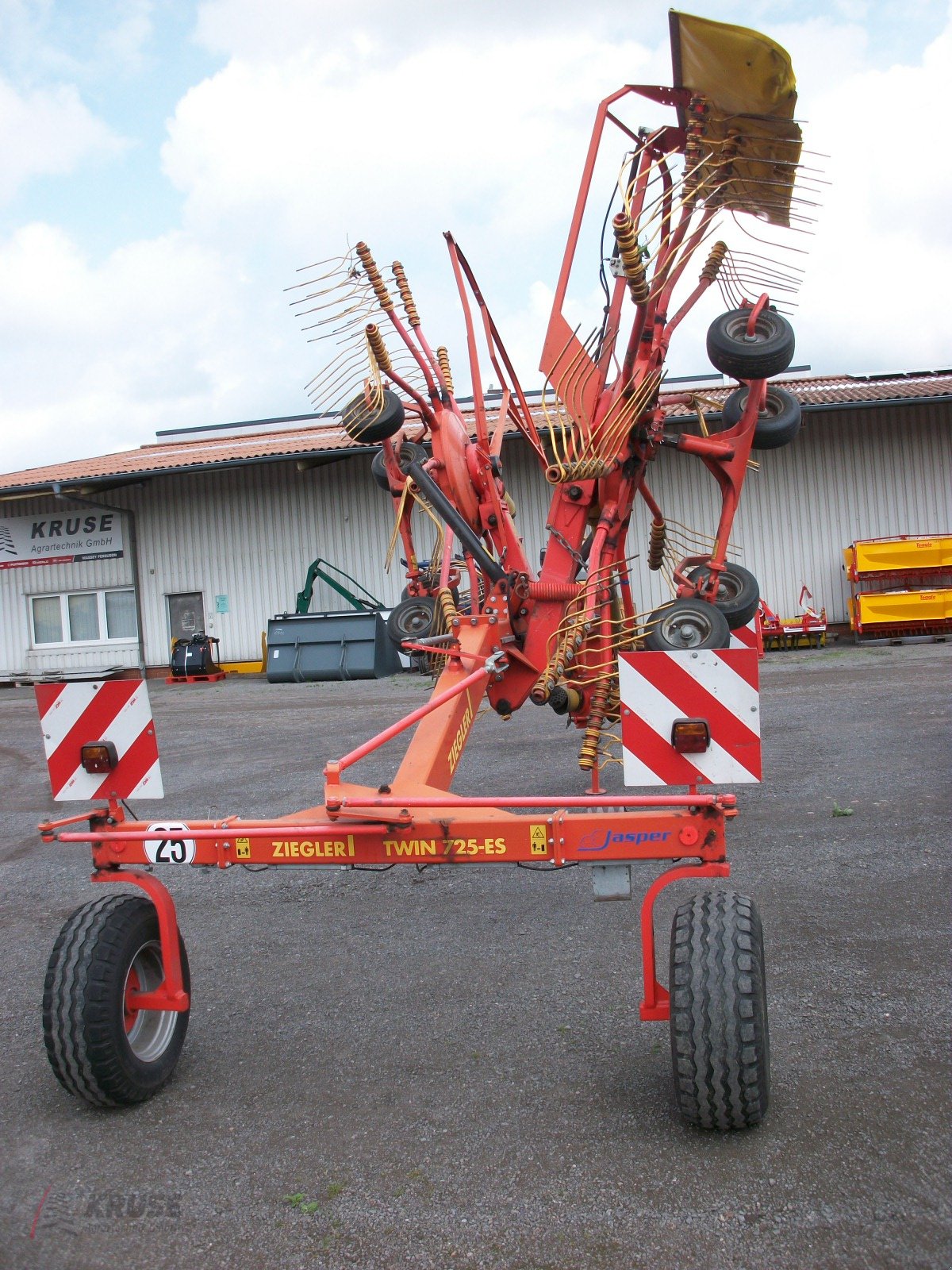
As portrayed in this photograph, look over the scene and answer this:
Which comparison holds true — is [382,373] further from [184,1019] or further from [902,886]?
[902,886]

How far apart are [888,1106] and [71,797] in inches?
120

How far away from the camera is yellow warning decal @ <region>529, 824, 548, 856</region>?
334cm

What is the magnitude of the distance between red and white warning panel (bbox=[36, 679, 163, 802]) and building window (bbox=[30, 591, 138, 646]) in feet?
65.5

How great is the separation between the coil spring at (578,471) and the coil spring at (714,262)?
1355mm

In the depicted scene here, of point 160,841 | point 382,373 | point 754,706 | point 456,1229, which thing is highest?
point 382,373

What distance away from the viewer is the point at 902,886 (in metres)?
5.26

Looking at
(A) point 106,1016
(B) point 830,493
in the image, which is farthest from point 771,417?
(B) point 830,493

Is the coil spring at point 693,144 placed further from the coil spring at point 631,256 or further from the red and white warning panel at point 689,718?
the red and white warning panel at point 689,718

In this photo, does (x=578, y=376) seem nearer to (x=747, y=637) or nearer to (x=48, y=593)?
(x=747, y=637)

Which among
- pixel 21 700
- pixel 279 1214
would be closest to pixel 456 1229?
pixel 279 1214

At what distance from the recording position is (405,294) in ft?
18.0

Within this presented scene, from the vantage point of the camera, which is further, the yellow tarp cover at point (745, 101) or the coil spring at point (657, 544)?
the coil spring at point (657, 544)

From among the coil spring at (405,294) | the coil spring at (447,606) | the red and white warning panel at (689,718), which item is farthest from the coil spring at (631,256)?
the red and white warning panel at (689,718)

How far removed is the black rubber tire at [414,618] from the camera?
5781 millimetres
